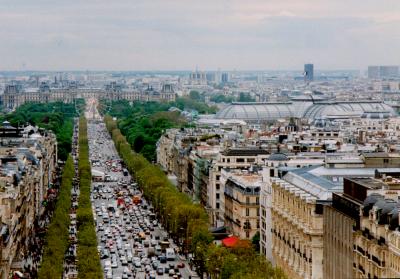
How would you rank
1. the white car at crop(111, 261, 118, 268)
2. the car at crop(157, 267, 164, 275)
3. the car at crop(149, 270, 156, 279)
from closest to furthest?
the car at crop(149, 270, 156, 279)
the car at crop(157, 267, 164, 275)
the white car at crop(111, 261, 118, 268)

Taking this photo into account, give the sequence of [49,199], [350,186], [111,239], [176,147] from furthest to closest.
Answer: [176,147] < [49,199] < [111,239] < [350,186]

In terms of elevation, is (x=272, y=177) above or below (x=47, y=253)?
above

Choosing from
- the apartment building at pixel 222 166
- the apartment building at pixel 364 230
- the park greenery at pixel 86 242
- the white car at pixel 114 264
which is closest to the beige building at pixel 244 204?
the apartment building at pixel 222 166

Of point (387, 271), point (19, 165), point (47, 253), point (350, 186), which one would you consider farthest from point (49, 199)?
point (387, 271)

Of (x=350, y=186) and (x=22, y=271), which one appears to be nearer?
(x=350, y=186)

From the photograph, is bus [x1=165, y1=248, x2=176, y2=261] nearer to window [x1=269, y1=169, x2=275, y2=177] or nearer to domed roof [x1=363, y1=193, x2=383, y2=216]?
window [x1=269, y1=169, x2=275, y2=177]

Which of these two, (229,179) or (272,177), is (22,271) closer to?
(272,177)

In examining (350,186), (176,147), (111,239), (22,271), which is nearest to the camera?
(350,186)

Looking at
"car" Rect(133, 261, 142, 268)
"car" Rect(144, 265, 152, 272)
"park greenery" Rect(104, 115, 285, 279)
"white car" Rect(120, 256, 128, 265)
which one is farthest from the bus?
"car" Rect(144, 265, 152, 272)

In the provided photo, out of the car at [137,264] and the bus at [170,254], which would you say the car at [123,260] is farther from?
the bus at [170,254]
